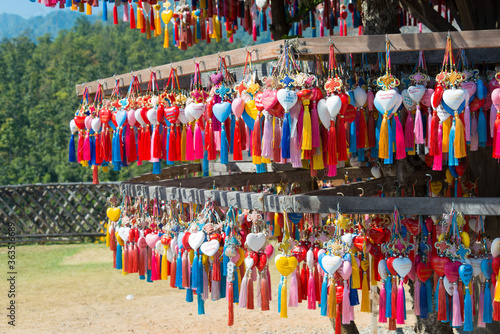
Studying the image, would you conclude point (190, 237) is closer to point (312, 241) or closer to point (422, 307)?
point (312, 241)

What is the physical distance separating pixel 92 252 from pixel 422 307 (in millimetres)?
9271

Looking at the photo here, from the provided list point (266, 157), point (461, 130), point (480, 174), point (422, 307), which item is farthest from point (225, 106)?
point (480, 174)

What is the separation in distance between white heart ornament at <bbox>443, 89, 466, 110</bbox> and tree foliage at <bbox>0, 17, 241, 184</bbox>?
16926 mm

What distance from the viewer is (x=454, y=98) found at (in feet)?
9.04

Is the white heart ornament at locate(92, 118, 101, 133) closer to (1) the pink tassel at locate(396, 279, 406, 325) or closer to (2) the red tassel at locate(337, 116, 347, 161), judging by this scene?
(2) the red tassel at locate(337, 116, 347, 161)

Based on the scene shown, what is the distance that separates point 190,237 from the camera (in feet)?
10.9

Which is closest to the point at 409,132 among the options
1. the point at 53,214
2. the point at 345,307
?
the point at 345,307

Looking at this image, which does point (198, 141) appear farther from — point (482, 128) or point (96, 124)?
point (482, 128)

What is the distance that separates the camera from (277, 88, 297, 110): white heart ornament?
106 inches

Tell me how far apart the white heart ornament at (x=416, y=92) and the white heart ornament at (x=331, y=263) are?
83cm

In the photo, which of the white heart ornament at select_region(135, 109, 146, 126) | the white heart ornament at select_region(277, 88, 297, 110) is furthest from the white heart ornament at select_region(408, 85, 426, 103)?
the white heart ornament at select_region(135, 109, 146, 126)

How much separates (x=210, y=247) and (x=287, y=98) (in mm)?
963

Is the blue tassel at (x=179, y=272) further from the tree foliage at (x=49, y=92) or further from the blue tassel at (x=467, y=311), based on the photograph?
the tree foliage at (x=49, y=92)

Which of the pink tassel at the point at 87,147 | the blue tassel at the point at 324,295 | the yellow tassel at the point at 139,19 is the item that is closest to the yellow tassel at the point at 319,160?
the blue tassel at the point at 324,295
